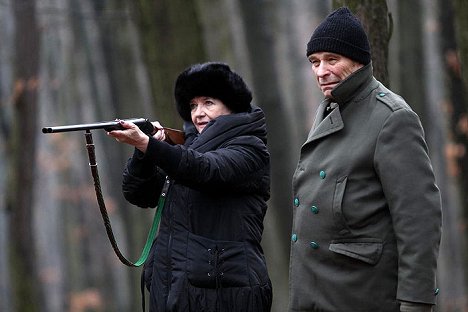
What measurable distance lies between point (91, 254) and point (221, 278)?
26.8m

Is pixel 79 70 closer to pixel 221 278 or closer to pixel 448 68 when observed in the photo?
pixel 448 68

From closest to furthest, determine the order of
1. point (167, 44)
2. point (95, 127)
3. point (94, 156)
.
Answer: point (95, 127), point (94, 156), point (167, 44)

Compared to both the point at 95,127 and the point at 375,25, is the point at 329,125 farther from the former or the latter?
the point at 375,25

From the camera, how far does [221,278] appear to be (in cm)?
523

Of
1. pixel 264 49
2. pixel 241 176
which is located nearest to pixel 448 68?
pixel 264 49

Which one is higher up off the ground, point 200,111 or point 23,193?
point 200,111

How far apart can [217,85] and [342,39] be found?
1097 mm

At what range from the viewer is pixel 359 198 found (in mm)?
4461

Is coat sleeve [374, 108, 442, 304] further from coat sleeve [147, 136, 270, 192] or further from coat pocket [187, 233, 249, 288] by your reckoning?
coat pocket [187, 233, 249, 288]

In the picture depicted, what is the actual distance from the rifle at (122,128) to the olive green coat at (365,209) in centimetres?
91

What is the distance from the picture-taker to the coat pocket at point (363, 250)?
442 cm

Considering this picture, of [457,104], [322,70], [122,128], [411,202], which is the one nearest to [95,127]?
[122,128]

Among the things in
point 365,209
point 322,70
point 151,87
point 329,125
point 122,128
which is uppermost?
point 151,87

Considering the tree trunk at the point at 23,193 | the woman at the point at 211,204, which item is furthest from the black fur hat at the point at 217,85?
the tree trunk at the point at 23,193
